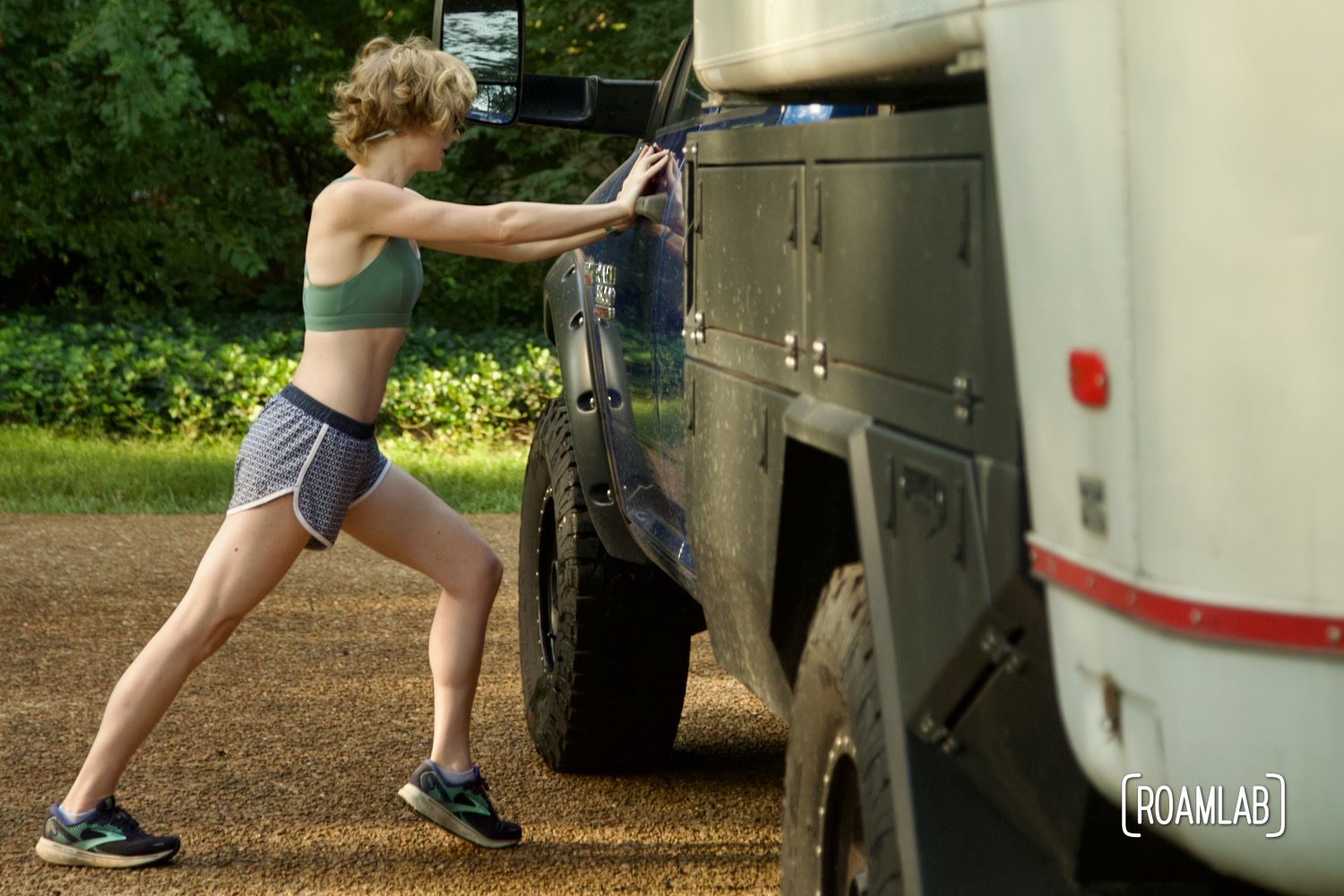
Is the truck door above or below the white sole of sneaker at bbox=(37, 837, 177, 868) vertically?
above

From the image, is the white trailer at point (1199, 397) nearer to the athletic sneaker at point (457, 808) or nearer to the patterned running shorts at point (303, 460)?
the patterned running shorts at point (303, 460)

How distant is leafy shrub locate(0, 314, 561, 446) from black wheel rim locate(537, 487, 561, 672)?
7953 mm

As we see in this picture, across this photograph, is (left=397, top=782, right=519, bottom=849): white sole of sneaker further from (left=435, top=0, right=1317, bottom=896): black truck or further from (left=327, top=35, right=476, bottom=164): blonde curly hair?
(left=327, top=35, right=476, bottom=164): blonde curly hair

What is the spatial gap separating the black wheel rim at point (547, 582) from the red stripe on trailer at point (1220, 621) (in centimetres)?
354

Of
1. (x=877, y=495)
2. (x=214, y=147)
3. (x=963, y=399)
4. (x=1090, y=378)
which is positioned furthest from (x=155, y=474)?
(x=1090, y=378)

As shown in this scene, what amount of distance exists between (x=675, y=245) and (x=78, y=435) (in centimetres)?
973

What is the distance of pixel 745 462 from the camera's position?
281 centimetres

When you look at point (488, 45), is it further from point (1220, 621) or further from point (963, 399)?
point (1220, 621)

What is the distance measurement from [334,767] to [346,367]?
1.58 meters

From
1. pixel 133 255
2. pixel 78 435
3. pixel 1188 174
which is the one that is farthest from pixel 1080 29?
pixel 133 255

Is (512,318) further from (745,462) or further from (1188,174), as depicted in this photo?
(1188,174)

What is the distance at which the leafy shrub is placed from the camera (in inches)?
505

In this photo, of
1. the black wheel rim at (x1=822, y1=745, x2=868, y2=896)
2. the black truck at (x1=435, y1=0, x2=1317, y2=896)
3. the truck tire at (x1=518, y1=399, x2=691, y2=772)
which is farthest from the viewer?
the truck tire at (x1=518, y1=399, x2=691, y2=772)

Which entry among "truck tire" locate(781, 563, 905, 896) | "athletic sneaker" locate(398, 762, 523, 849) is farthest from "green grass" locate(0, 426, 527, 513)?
"truck tire" locate(781, 563, 905, 896)
